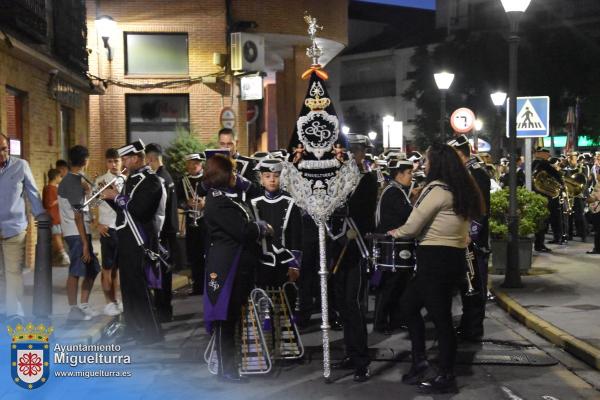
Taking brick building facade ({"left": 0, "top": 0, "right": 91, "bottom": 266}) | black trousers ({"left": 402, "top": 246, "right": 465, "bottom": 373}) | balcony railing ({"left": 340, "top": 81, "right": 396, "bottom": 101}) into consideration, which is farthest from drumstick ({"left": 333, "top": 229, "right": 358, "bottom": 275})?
balcony railing ({"left": 340, "top": 81, "right": 396, "bottom": 101})

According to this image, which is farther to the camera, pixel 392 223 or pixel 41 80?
pixel 41 80

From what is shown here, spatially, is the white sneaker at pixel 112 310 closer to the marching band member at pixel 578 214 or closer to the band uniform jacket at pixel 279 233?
the band uniform jacket at pixel 279 233

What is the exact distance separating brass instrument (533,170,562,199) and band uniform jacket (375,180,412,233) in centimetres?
970

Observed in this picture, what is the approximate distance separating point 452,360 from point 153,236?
358 cm

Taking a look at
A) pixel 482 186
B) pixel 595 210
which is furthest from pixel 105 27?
pixel 482 186

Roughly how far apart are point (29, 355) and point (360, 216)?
3.13 meters

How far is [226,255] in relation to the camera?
6812 millimetres

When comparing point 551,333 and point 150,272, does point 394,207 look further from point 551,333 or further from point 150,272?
point 150,272

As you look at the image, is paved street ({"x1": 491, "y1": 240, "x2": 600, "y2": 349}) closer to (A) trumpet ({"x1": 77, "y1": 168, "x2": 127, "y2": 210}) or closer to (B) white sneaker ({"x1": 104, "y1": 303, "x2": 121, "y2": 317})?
(B) white sneaker ({"x1": 104, "y1": 303, "x2": 121, "y2": 317})

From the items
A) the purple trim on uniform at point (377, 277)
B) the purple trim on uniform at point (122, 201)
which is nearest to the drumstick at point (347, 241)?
the purple trim on uniform at point (377, 277)

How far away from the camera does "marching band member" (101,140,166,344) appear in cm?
830

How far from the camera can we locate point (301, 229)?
26.5 feet

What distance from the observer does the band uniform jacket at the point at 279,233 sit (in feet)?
24.3

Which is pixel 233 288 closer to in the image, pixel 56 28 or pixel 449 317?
pixel 449 317
